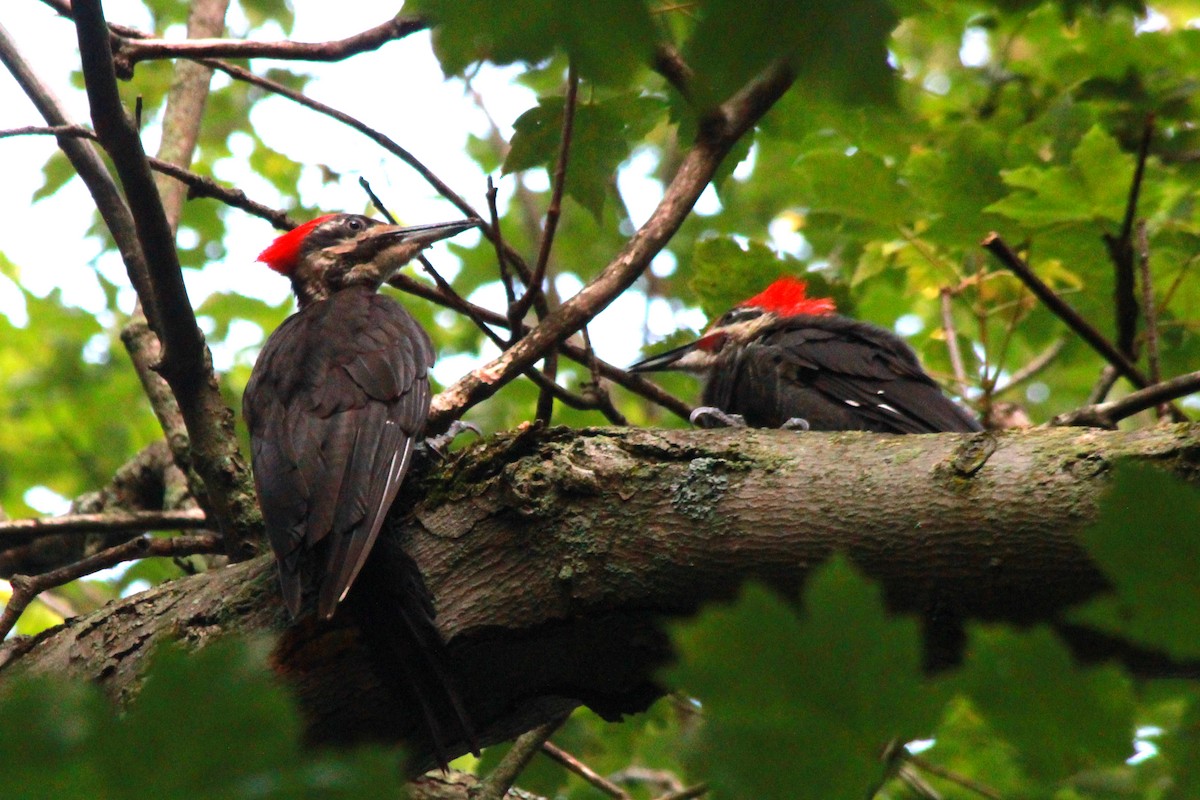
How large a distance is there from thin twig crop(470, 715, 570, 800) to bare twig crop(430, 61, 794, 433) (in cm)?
105

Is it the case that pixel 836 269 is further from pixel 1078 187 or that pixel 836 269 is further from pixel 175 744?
pixel 175 744

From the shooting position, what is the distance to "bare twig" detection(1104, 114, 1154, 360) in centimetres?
399

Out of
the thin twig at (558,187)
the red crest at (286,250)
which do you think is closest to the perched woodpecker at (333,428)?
the thin twig at (558,187)

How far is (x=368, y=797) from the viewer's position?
1.18 m

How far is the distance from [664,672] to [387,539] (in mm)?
1904

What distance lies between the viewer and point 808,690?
126 centimetres

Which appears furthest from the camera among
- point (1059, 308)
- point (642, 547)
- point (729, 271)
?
point (729, 271)

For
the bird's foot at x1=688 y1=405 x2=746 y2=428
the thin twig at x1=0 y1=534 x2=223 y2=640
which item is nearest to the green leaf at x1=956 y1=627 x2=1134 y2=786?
the thin twig at x1=0 y1=534 x2=223 y2=640

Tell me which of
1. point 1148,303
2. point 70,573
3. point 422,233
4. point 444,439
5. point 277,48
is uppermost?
point 422,233

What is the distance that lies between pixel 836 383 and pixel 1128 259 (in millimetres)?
1132

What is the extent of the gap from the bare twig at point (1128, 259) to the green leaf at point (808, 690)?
323 cm

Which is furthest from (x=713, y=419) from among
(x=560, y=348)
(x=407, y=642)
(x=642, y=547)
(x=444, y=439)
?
(x=407, y=642)

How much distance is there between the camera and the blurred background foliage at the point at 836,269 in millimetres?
1244

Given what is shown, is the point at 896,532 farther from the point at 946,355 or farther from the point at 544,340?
the point at 946,355
